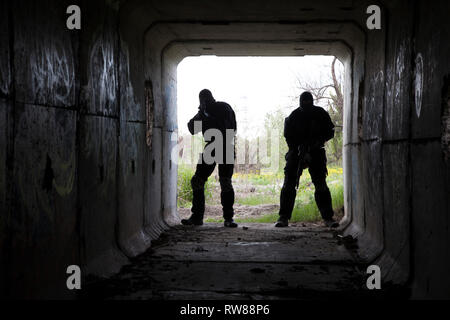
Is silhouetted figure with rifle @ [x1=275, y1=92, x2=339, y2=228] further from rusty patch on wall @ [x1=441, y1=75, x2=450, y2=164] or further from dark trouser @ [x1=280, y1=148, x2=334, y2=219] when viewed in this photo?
rusty patch on wall @ [x1=441, y1=75, x2=450, y2=164]

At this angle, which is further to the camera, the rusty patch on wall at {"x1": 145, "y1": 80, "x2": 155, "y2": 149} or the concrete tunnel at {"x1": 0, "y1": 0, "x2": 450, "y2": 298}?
the rusty patch on wall at {"x1": 145, "y1": 80, "x2": 155, "y2": 149}

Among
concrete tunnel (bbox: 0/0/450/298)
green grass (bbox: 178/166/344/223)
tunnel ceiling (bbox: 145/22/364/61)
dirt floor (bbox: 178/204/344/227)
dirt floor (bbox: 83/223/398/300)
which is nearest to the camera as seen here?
concrete tunnel (bbox: 0/0/450/298)

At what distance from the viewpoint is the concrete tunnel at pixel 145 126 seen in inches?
122

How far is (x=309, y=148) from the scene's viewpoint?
7.63 metres

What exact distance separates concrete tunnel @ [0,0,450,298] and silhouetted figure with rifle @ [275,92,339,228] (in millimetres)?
402

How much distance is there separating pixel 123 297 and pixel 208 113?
4276mm

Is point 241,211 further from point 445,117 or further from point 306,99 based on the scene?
point 445,117

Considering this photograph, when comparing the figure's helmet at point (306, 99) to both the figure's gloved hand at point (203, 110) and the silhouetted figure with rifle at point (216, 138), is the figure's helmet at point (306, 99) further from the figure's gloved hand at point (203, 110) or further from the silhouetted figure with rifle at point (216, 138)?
the figure's gloved hand at point (203, 110)

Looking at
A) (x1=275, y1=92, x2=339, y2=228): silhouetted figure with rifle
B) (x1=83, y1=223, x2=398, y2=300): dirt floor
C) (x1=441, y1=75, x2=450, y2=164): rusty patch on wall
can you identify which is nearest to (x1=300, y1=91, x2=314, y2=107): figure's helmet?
(x1=275, y1=92, x2=339, y2=228): silhouetted figure with rifle

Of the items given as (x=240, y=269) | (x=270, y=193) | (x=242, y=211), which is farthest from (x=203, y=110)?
(x=270, y=193)

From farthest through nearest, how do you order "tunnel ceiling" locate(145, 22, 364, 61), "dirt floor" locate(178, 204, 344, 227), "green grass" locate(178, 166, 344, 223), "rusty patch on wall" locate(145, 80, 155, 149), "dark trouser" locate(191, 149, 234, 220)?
"dirt floor" locate(178, 204, 344, 227) → "green grass" locate(178, 166, 344, 223) → "dark trouser" locate(191, 149, 234, 220) → "rusty patch on wall" locate(145, 80, 155, 149) → "tunnel ceiling" locate(145, 22, 364, 61)

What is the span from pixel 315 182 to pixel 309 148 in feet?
1.77

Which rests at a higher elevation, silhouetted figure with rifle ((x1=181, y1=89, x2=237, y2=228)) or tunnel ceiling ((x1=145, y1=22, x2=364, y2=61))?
tunnel ceiling ((x1=145, y1=22, x2=364, y2=61))

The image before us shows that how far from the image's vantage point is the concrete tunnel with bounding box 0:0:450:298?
309 centimetres
